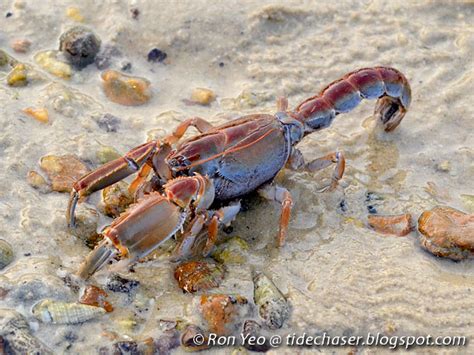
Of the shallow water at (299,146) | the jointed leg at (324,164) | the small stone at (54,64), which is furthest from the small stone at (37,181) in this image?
the jointed leg at (324,164)

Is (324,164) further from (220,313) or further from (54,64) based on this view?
(54,64)

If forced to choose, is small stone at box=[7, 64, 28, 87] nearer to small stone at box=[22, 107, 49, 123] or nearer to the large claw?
small stone at box=[22, 107, 49, 123]

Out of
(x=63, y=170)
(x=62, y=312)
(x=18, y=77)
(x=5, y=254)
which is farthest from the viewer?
(x=18, y=77)

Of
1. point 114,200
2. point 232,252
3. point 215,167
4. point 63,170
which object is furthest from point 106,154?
point 232,252

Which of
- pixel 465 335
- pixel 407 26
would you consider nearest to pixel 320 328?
pixel 465 335

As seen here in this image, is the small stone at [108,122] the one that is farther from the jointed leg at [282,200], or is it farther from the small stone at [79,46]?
the jointed leg at [282,200]

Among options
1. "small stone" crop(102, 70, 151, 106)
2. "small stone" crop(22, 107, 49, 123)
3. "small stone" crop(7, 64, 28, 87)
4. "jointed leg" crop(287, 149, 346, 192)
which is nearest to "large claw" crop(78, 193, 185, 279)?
"jointed leg" crop(287, 149, 346, 192)
